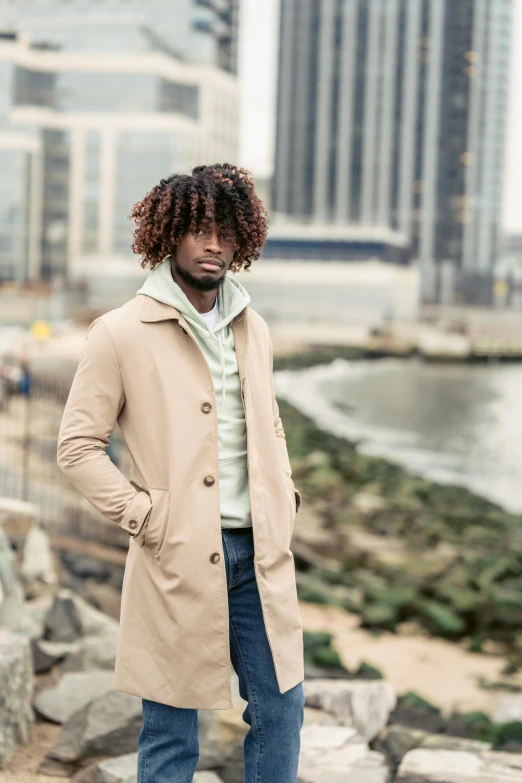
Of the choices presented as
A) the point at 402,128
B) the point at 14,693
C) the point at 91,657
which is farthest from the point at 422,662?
the point at 402,128

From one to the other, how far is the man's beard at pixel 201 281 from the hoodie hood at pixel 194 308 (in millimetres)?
25

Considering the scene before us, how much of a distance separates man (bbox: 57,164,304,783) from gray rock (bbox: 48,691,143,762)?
3.11 feet

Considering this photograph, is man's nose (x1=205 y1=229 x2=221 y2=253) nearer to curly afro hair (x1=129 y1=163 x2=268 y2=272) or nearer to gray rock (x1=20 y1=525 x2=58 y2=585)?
curly afro hair (x1=129 y1=163 x2=268 y2=272)

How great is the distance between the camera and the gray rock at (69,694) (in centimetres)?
354

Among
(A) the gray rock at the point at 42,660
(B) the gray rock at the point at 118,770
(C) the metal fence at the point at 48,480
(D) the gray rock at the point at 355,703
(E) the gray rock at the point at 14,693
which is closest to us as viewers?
(B) the gray rock at the point at 118,770

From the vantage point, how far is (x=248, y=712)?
235cm

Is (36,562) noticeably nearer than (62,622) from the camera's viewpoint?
No

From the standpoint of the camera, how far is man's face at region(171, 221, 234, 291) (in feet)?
7.63

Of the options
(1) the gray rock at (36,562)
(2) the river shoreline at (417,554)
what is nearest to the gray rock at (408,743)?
(1) the gray rock at (36,562)

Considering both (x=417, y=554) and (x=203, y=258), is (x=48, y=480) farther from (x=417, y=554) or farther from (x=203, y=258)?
(x=203, y=258)

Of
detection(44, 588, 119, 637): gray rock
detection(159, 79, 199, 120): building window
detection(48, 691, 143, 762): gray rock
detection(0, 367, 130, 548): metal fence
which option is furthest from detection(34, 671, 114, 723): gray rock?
detection(159, 79, 199, 120): building window

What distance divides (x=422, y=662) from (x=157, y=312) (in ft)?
15.4

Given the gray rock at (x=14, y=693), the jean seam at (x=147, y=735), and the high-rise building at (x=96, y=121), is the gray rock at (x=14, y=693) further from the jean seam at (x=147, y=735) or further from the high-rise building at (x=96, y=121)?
the high-rise building at (x=96, y=121)

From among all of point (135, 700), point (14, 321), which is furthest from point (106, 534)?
point (14, 321)
